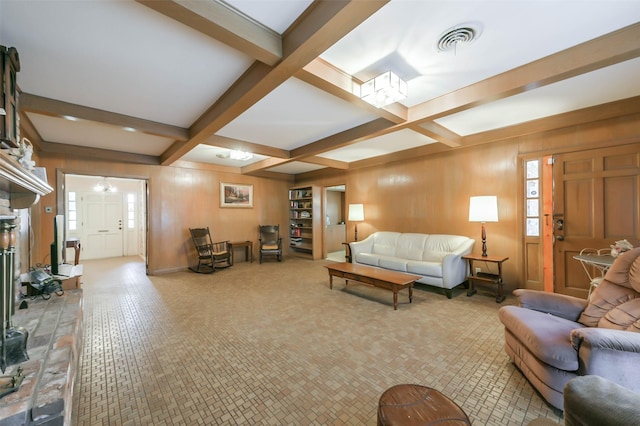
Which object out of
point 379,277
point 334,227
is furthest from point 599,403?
point 334,227

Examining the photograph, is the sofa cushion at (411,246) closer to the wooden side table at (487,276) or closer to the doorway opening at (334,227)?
the wooden side table at (487,276)

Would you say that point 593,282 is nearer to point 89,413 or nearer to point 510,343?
point 510,343

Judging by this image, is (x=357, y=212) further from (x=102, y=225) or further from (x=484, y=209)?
(x=102, y=225)

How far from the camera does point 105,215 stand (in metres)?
7.53

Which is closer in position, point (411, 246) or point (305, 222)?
point (411, 246)

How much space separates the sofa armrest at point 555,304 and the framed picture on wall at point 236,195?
5966mm

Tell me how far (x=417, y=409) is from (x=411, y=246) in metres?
3.89

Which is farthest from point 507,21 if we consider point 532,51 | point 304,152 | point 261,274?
point 261,274

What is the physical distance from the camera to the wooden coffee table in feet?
10.3

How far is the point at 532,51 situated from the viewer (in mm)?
1953

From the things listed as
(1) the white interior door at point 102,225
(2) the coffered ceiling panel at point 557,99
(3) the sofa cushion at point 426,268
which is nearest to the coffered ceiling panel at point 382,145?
(2) the coffered ceiling panel at point 557,99

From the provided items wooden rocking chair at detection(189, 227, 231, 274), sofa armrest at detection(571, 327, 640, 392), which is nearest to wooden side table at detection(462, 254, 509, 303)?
sofa armrest at detection(571, 327, 640, 392)

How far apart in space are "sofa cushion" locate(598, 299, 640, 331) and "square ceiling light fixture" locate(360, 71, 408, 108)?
2.22 metres

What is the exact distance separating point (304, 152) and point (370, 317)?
2985 mm
